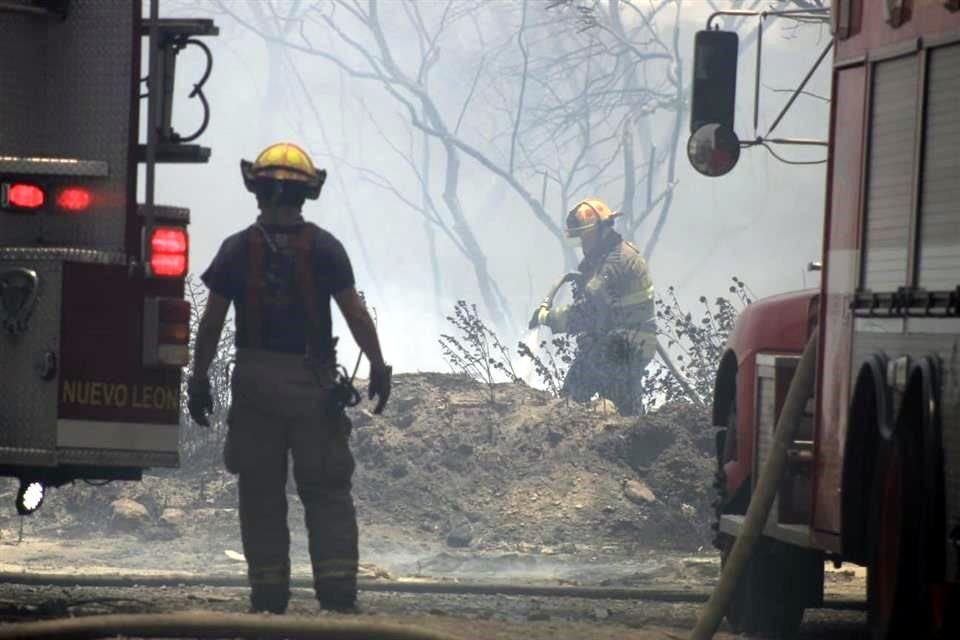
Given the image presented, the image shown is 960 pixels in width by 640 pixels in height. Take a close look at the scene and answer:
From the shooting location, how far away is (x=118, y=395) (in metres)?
8.26

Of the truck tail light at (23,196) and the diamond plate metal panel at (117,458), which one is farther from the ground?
the truck tail light at (23,196)

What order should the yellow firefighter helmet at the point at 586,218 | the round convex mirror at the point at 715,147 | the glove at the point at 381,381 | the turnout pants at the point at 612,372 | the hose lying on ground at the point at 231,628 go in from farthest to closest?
1. the yellow firefighter helmet at the point at 586,218
2. the turnout pants at the point at 612,372
3. the round convex mirror at the point at 715,147
4. the glove at the point at 381,381
5. the hose lying on ground at the point at 231,628

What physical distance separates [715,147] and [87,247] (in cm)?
262

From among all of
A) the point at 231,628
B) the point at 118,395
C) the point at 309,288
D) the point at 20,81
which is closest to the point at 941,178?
the point at 231,628

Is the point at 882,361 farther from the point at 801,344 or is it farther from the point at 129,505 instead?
the point at 129,505

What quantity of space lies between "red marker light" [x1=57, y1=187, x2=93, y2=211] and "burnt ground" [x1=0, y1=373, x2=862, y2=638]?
16.0 feet

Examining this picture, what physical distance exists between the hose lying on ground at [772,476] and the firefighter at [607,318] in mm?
9231

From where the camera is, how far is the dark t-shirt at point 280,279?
29.0 feet

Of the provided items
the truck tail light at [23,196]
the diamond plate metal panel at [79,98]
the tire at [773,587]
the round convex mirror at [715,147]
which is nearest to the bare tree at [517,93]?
the tire at [773,587]

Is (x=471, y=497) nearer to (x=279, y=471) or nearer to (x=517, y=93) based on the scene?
(x=279, y=471)

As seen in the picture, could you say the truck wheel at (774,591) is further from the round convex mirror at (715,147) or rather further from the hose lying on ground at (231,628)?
the hose lying on ground at (231,628)

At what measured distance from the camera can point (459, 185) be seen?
4338cm

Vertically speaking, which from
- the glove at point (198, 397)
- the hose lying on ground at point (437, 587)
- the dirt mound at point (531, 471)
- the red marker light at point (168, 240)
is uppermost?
the red marker light at point (168, 240)

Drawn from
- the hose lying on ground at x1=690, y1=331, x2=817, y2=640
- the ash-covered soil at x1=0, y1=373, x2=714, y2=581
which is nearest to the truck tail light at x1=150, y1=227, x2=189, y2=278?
the hose lying on ground at x1=690, y1=331, x2=817, y2=640
